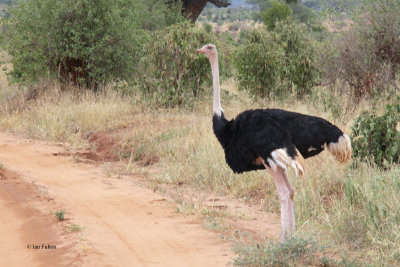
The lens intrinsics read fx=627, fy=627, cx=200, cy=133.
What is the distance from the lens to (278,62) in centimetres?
1192

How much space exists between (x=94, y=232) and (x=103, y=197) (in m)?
1.37

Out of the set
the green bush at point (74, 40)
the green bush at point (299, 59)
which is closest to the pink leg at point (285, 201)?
the green bush at point (299, 59)

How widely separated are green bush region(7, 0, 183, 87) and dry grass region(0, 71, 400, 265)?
0.50 metres

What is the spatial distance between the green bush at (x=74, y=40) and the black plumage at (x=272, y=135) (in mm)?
7493

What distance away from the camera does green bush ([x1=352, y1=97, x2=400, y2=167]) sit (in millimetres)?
6863

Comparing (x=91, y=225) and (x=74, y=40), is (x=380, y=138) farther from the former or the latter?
(x=74, y=40)

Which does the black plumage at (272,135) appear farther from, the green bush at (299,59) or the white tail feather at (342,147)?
the green bush at (299,59)

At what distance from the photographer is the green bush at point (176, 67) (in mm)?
11375

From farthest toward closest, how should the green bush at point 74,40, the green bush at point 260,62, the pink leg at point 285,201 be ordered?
the green bush at point 74,40
the green bush at point 260,62
the pink leg at point 285,201

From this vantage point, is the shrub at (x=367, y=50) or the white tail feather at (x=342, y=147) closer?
the white tail feather at (x=342, y=147)

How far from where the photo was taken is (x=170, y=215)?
6387mm

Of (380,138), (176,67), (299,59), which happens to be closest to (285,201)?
(380,138)

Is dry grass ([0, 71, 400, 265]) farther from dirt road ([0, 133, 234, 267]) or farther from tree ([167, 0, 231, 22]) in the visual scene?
tree ([167, 0, 231, 22])

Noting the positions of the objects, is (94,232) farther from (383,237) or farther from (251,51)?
(251,51)
